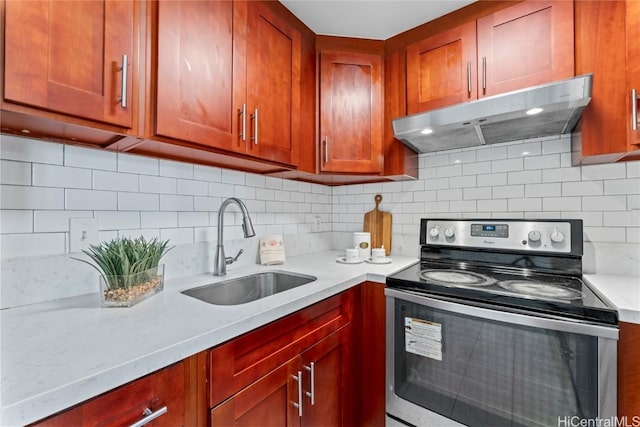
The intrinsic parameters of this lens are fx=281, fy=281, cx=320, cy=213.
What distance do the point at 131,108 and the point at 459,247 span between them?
1.69 meters

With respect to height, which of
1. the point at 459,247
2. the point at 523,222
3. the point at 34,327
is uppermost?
the point at 523,222

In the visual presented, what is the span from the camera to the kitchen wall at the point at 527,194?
1.32 meters

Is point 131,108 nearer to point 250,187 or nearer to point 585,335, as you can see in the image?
point 250,187

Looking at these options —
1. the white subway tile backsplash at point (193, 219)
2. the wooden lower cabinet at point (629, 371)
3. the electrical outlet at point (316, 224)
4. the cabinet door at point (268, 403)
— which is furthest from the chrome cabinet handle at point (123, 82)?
the wooden lower cabinet at point (629, 371)

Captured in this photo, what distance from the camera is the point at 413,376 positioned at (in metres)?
1.22

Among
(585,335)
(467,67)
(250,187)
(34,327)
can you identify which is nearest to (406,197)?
(467,67)

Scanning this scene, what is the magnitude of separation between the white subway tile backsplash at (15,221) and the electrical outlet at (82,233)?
10 centimetres

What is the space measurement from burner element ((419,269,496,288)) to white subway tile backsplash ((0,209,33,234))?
4.88 ft

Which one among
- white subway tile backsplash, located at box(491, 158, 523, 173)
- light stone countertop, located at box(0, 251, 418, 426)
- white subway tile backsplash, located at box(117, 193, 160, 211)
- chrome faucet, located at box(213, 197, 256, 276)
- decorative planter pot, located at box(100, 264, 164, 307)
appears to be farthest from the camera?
white subway tile backsplash, located at box(491, 158, 523, 173)

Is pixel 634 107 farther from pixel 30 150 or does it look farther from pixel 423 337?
pixel 30 150

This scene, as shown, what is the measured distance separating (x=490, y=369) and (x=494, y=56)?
1.39 m

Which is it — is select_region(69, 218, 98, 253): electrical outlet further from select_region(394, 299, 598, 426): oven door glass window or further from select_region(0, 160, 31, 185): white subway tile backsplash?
select_region(394, 299, 598, 426): oven door glass window

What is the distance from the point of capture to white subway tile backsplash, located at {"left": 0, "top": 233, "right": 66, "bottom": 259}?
0.86 meters

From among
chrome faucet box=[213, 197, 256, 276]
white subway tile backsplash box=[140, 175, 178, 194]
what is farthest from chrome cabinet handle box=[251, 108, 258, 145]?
white subway tile backsplash box=[140, 175, 178, 194]
